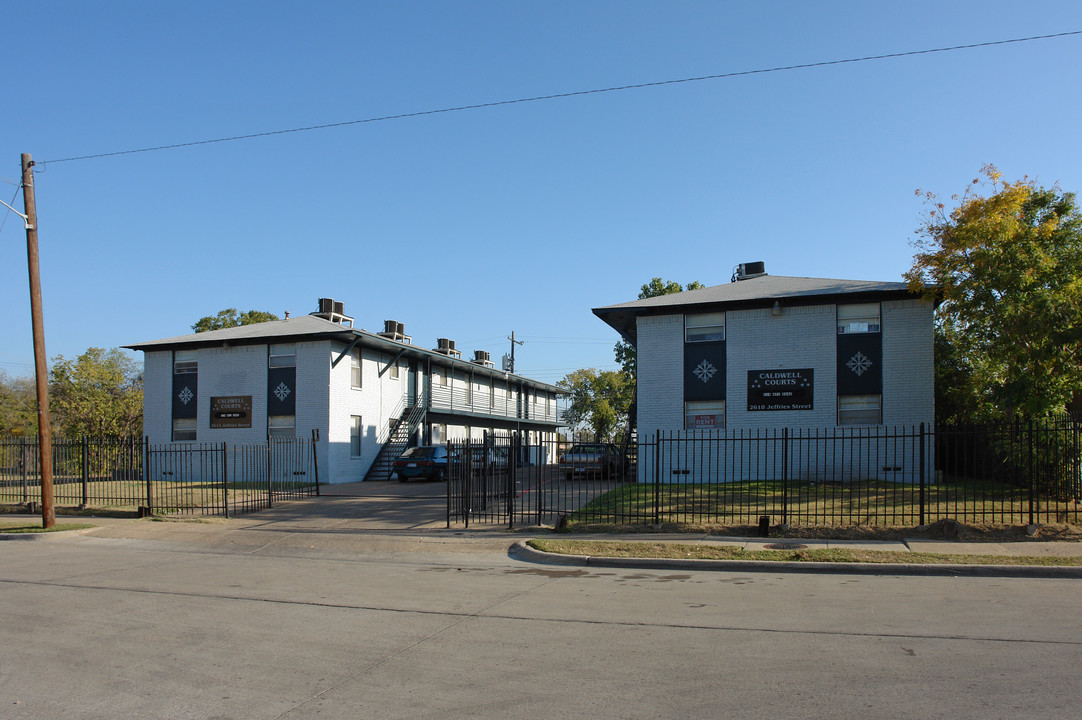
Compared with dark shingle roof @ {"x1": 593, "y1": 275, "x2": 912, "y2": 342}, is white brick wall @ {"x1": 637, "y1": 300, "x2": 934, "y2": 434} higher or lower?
lower

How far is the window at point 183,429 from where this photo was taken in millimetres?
31953

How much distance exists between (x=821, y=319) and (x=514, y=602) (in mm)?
18266

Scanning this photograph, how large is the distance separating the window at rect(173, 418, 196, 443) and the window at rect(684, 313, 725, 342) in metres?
20.6

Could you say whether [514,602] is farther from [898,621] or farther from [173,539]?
[173,539]

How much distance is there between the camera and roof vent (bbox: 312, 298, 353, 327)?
1391 inches

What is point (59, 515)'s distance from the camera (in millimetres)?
19312

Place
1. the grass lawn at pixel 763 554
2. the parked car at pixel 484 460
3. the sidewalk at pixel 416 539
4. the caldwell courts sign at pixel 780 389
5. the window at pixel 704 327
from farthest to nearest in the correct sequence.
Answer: the window at pixel 704 327, the caldwell courts sign at pixel 780 389, the parked car at pixel 484 460, the sidewalk at pixel 416 539, the grass lawn at pixel 763 554

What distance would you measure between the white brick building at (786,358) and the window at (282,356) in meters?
13.0

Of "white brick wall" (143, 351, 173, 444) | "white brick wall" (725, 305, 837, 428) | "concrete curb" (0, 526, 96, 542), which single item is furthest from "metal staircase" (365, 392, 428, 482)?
"concrete curb" (0, 526, 96, 542)

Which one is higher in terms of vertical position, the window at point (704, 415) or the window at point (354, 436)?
the window at point (704, 415)

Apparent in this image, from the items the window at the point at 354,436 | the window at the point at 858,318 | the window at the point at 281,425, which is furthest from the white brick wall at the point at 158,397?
the window at the point at 858,318

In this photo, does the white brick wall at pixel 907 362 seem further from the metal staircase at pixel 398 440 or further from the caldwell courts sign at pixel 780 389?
the metal staircase at pixel 398 440

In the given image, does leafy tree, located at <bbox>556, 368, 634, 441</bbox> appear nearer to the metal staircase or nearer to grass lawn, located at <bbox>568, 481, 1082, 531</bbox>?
the metal staircase

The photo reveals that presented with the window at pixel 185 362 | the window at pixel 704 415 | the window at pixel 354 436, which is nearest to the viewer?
the window at pixel 704 415
